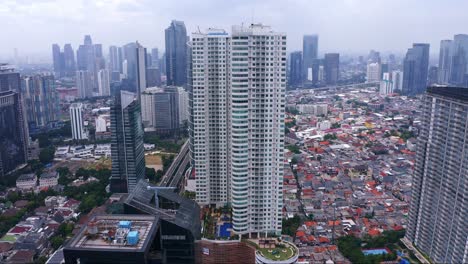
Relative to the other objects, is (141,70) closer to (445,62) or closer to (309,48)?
(309,48)

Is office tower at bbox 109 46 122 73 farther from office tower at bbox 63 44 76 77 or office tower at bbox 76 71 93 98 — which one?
office tower at bbox 76 71 93 98

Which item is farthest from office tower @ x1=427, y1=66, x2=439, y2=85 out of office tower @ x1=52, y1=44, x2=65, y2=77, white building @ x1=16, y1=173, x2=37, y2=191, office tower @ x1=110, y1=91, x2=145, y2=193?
office tower @ x1=52, y1=44, x2=65, y2=77

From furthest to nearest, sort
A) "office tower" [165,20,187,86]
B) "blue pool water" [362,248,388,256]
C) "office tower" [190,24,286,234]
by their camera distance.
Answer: "office tower" [165,20,187,86] < "blue pool water" [362,248,388,256] < "office tower" [190,24,286,234]

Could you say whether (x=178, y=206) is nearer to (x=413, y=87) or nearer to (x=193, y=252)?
(x=193, y=252)

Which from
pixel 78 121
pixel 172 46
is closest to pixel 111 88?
pixel 172 46

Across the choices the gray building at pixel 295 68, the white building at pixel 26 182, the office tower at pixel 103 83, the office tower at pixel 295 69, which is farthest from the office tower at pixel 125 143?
the gray building at pixel 295 68

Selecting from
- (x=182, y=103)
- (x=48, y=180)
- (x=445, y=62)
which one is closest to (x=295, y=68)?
(x=445, y=62)
